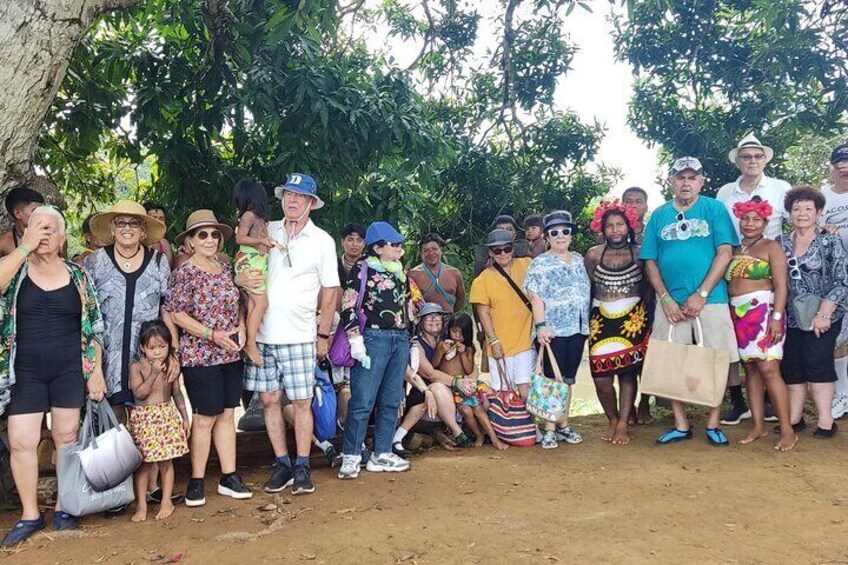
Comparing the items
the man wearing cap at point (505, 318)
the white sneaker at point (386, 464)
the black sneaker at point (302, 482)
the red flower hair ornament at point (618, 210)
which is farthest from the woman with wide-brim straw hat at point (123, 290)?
the red flower hair ornament at point (618, 210)

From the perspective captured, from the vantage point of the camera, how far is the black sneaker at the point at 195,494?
4082 mm

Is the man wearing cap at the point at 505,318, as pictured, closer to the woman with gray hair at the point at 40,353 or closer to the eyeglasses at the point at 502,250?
the eyeglasses at the point at 502,250

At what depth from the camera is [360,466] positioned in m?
4.86

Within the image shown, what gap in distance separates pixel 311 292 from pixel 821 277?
3.66 m

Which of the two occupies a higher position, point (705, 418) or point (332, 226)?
point (332, 226)

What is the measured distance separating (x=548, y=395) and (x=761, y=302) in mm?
1680

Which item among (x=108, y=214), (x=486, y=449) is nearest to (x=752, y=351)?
(x=486, y=449)

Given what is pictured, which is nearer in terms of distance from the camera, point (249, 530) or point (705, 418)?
point (249, 530)

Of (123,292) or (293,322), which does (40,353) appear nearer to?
(123,292)

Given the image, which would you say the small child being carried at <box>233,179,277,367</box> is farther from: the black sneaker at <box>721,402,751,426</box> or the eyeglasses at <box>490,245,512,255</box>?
the black sneaker at <box>721,402,751,426</box>

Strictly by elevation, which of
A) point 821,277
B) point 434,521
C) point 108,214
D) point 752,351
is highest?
point 108,214

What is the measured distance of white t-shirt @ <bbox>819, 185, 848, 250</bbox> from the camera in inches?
212

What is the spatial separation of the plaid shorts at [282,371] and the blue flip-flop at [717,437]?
9.99ft

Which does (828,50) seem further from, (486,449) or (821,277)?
(486,449)
